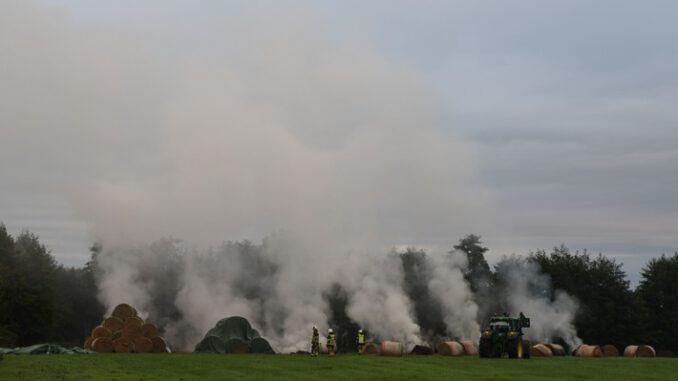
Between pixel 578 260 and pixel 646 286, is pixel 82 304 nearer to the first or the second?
pixel 578 260

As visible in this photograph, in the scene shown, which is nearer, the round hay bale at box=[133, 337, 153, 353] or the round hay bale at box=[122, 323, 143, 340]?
the round hay bale at box=[133, 337, 153, 353]

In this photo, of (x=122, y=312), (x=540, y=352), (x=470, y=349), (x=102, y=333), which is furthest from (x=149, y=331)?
(x=540, y=352)

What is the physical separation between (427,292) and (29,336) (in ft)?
106

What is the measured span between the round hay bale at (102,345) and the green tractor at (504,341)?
22553 mm

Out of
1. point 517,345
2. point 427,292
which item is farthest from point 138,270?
point 517,345

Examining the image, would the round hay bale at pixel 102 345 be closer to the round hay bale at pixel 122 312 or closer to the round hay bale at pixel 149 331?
the round hay bale at pixel 122 312

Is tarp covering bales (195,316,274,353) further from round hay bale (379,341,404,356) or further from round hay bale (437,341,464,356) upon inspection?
round hay bale (437,341,464,356)

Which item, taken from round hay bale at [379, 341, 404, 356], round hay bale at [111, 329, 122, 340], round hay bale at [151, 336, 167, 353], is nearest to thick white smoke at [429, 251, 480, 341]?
round hay bale at [379, 341, 404, 356]

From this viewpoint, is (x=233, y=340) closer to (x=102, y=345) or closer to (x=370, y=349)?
(x=102, y=345)

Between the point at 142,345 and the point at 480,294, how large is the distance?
117 feet

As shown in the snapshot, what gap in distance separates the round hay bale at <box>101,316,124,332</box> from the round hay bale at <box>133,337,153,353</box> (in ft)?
4.83

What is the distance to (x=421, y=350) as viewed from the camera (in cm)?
6034

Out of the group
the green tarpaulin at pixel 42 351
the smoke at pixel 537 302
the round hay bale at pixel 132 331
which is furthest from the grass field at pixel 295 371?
the smoke at pixel 537 302

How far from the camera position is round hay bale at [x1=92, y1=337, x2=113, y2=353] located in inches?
2184
